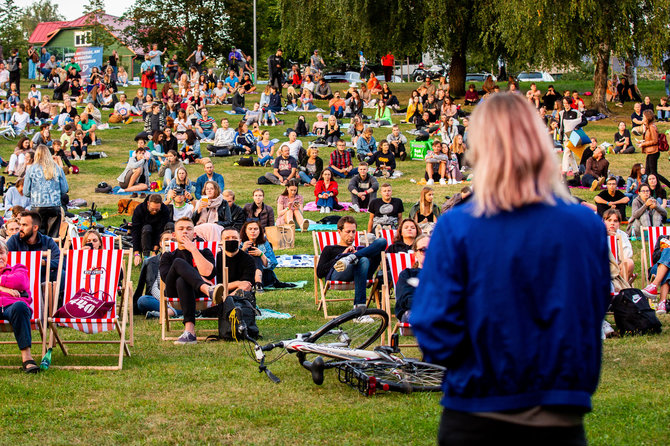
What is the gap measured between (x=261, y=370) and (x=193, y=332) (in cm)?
157

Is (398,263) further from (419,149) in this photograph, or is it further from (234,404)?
(419,149)

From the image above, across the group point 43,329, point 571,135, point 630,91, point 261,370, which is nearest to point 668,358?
point 261,370

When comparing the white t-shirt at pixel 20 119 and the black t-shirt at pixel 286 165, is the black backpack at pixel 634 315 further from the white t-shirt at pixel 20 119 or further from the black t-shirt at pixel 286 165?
the white t-shirt at pixel 20 119

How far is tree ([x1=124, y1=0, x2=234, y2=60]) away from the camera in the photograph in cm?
4772

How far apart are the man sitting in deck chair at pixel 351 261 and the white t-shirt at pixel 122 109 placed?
2208 centimetres

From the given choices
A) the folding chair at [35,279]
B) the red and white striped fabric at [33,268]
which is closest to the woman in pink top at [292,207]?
the folding chair at [35,279]

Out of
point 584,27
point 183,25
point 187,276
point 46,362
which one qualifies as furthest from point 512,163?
point 183,25

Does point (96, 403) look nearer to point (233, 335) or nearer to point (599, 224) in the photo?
point (233, 335)

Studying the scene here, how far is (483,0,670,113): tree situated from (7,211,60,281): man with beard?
20210 mm

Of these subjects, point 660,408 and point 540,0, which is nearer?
point 660,408

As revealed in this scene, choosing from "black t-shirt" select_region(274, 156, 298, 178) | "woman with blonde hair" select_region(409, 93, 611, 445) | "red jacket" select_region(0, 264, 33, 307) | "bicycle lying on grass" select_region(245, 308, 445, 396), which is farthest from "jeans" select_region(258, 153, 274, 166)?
"woman with blonde hair" select_region(409, 93, 611, 445)

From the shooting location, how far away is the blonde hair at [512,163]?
7.69 feet

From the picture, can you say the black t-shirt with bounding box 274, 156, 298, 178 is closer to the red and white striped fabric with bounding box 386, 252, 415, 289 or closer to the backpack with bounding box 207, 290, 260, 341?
the red and white striped fabric with bounding box 386, 252, 415, 289

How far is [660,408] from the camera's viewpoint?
231 inches
